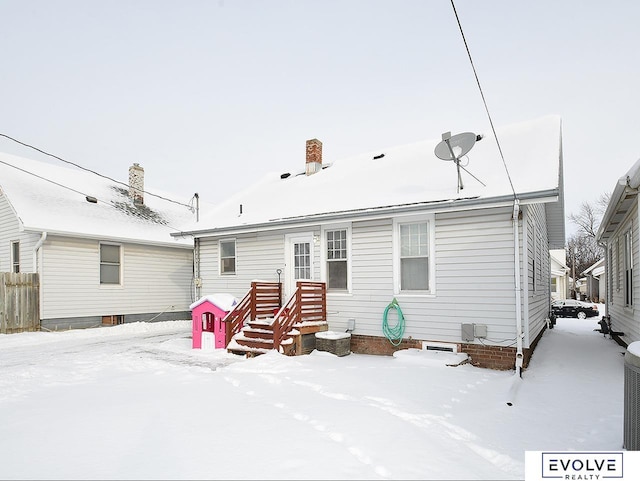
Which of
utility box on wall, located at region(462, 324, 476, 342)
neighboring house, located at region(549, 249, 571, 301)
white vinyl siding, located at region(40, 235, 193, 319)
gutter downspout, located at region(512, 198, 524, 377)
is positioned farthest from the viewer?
neighboring house, located at region(549, 249, 571, 301)

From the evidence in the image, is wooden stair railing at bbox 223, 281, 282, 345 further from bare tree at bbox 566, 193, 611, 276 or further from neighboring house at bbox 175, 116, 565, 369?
bare tree at bbox 566, 193, 611, 276

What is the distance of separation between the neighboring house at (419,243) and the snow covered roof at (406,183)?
0.04 m

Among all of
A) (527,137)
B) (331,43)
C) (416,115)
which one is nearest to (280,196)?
(331,43)

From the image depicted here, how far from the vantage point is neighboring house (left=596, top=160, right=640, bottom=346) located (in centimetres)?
724

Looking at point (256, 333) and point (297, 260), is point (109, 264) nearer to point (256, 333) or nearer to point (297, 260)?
point (297, 260)

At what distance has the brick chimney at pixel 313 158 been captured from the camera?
14547mm

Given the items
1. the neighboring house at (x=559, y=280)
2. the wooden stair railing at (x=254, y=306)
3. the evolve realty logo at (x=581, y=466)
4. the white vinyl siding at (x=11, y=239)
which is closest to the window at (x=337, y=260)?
the wooden stair railing at (x=254, y=306)

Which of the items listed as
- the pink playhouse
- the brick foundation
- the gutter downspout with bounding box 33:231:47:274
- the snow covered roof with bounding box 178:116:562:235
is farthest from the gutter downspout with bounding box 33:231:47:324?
the brick foundation

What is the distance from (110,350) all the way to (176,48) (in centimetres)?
999

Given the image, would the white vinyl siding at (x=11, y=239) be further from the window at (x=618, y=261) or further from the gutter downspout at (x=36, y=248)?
the window at (x=618, y=261)

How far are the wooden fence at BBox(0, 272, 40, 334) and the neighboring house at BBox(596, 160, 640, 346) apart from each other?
54.2 feet

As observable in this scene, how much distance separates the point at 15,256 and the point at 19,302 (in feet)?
8.81

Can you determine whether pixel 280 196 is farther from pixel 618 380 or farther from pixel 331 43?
pixel 618 380

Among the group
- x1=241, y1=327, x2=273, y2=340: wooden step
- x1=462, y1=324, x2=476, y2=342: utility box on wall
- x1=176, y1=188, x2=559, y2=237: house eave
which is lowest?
x1=241, y1=327, x2=273, y2=340: wooden step
